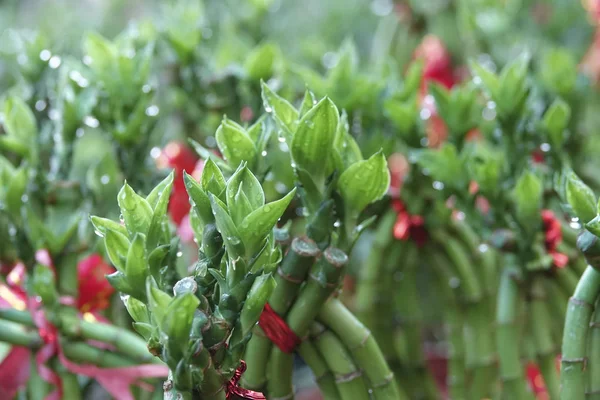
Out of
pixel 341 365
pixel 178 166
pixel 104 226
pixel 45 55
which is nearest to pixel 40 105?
pixel 45 55

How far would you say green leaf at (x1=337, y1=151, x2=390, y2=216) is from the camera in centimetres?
44

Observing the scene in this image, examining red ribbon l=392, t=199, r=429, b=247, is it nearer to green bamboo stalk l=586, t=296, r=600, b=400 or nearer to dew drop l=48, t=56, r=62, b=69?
green bamboo stalk l=586, t=296, r=600, b=400

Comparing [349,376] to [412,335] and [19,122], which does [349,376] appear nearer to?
[412,335]

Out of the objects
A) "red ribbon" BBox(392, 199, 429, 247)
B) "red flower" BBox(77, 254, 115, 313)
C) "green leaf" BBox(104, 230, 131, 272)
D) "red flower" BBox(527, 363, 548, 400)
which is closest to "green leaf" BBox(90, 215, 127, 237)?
"green leaf" BBox(104, 230, 131, 272)

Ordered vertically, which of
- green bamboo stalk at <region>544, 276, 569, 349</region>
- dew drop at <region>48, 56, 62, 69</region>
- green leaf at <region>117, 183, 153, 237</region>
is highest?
dew drop at <region>48, 56, 62, 69</region>

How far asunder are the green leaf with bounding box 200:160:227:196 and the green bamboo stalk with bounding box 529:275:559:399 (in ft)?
1.06

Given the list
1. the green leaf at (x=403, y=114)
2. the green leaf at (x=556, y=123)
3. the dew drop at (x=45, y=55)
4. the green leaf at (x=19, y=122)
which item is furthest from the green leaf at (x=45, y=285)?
the green leaf at (x=556, y=123)

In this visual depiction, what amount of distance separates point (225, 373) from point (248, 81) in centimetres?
39

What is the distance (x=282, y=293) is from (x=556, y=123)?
0.32 metres

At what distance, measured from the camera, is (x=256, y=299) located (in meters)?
0.37

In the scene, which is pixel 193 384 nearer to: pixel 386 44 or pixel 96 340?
pixel 96 340

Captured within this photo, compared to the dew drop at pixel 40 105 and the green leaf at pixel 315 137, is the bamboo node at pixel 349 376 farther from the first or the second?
the dew drop at pixel 40 105

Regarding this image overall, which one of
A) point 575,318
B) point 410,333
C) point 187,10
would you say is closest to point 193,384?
point 575,318

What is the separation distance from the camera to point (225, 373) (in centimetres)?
37
